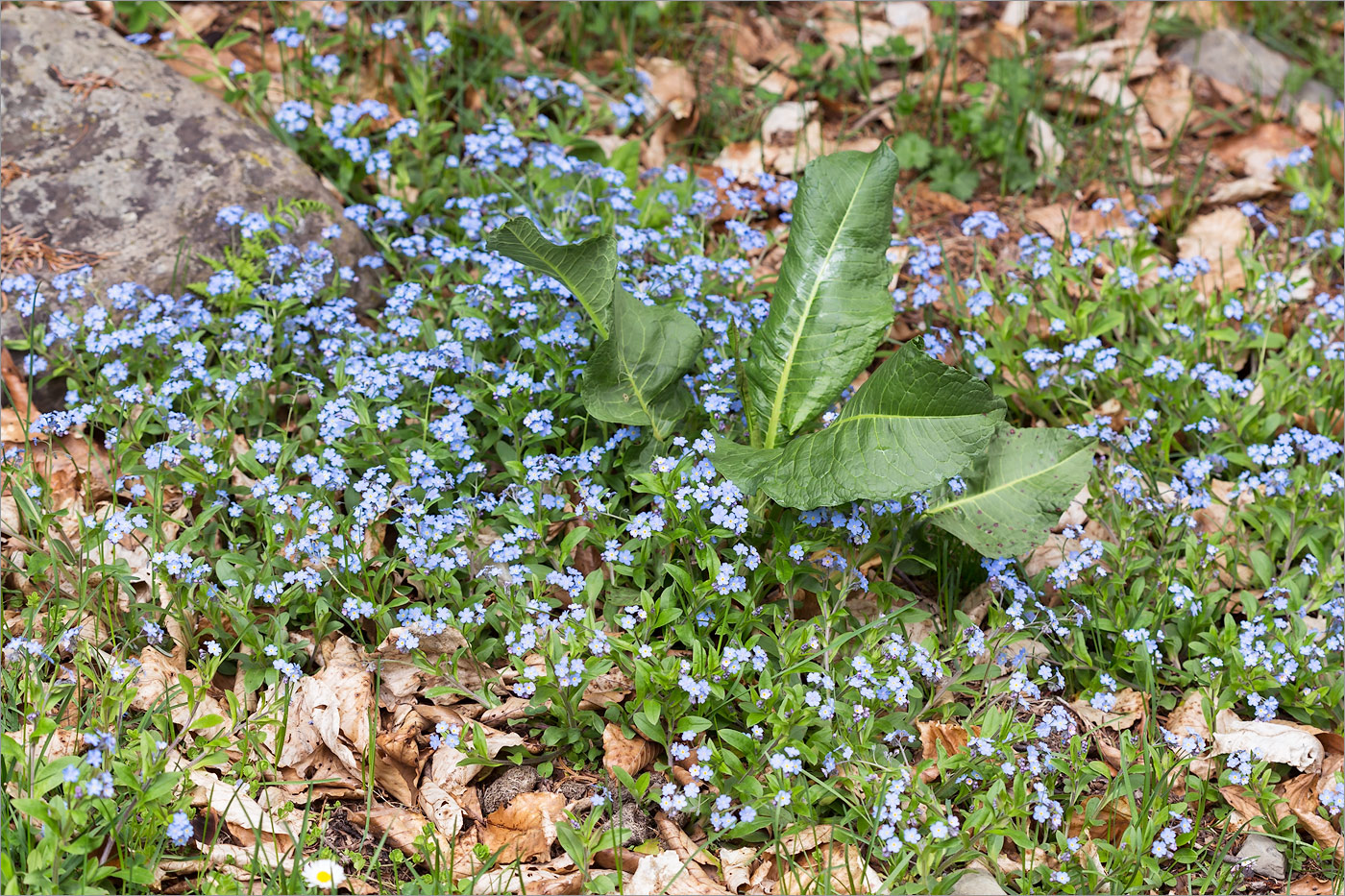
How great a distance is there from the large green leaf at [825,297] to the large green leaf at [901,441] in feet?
1.15

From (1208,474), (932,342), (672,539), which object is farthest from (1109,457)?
(672,539)

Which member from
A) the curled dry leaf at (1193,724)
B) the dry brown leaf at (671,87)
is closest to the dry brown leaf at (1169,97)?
the dry brown leaf at (671,87)

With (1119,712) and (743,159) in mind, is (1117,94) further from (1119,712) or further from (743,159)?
(1119,712)

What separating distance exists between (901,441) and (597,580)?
1.12 metres

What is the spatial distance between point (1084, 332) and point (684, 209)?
196cm

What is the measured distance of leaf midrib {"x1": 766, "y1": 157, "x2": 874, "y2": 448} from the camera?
13.2 ft

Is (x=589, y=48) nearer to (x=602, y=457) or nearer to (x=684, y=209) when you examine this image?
(x=684, y=209)

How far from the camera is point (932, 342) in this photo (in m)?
4.58

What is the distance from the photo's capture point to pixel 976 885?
310 centimetres

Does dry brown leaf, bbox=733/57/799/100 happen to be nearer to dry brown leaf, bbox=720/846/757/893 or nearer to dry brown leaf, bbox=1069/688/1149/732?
dry brown leaf, bbox=1069/688/1149/732

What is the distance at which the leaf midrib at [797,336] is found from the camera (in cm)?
403

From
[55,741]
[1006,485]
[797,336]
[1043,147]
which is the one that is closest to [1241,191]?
[1043,147]

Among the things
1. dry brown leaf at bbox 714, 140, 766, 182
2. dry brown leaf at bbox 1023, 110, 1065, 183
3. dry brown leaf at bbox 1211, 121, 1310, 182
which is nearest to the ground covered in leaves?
dry brown leaf at bbox 714, 140, 766, 182

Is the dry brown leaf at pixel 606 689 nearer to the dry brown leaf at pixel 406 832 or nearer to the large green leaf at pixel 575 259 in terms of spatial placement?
the dry brown leaf at pixel 406 832
